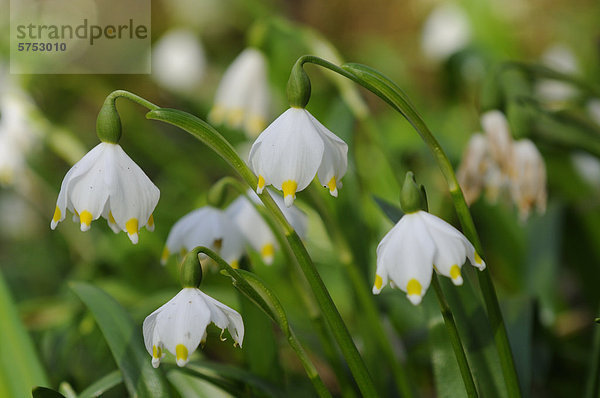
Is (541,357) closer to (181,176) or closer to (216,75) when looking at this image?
(181,176)

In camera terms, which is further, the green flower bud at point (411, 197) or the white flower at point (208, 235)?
the white flower at point (208, 235)

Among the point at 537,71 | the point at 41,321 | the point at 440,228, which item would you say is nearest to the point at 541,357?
the point at 537,71

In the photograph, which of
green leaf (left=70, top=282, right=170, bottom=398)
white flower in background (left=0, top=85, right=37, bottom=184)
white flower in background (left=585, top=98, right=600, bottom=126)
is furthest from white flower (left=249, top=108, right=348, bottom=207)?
white flower in background (left=585, top=98, right=600, bottom=126)

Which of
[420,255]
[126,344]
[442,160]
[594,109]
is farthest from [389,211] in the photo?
[594,109]

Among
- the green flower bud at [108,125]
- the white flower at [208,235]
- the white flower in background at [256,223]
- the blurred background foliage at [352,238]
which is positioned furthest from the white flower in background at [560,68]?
the green flower bud at [108,125]

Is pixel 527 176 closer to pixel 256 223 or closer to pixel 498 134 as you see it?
pixel 498 134

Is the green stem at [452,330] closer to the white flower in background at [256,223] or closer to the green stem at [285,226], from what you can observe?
the green stem at [285,226]
